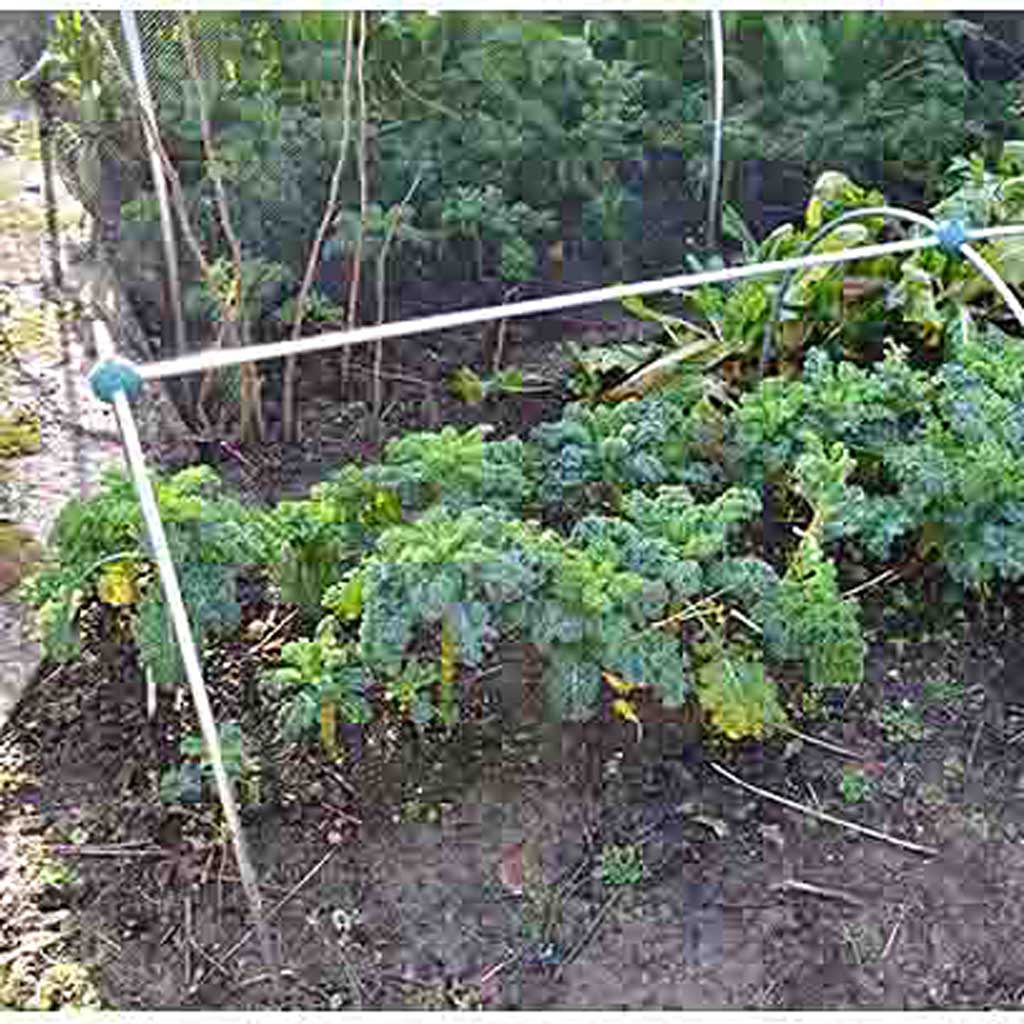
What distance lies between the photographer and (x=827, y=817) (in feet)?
8.89

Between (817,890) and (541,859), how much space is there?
0.48m

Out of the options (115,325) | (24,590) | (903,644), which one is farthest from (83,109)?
(903,644)

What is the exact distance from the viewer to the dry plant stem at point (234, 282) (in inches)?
122

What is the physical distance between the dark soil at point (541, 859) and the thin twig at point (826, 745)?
14 millimetres

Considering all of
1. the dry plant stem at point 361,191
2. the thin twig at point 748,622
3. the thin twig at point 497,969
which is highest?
the dry plant stem at point 361,191

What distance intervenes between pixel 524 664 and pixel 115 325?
1538mm

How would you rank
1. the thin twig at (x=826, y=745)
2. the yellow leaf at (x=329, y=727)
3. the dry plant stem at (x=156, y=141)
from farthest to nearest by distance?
the dry plant stem at (x=156, y=141) < the thin twig at (x=826, y=745) < the yellow leaf at (x=329, y=727)

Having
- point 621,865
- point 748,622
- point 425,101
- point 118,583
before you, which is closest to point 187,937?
point 118,583

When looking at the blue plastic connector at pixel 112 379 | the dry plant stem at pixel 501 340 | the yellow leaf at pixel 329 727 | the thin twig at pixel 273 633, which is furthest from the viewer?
the dry plant stem at pixel 501 340

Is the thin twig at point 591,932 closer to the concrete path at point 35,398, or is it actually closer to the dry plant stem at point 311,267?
the concrete path at point 35,398

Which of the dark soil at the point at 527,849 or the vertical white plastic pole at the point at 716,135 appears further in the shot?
the vertical white plastic pole at the point at 716,135

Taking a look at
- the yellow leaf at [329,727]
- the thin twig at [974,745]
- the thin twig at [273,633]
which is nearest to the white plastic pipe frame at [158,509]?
the yellow leaf at [329,727]

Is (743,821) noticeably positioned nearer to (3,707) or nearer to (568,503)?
(568,503)

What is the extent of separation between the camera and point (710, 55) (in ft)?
13.4
